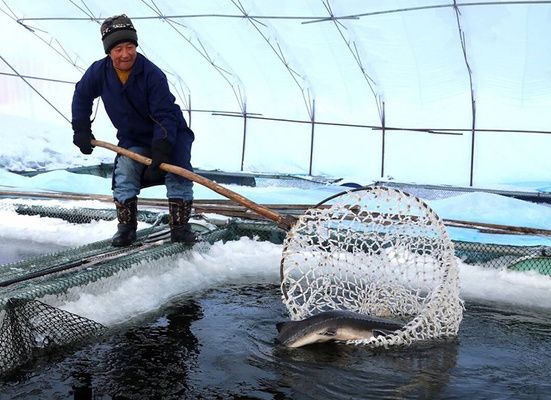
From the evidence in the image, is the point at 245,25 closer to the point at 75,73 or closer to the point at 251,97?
the point at 251,97

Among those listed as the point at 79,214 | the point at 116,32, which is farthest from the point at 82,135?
the point at 79,214

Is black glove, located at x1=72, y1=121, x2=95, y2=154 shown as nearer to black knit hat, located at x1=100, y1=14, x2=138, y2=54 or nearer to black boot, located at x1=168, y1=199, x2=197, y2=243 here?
black knit hat, located at x1=100, y1=14, x2=138, y2=54

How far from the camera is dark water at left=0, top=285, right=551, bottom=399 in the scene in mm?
2678

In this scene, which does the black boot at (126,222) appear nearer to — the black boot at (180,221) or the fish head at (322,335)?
the black boot at (180,221)

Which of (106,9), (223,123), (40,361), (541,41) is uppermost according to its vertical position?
(106,9)

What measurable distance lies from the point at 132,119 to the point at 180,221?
859 millimetres

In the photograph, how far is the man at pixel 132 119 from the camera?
4.14 meters

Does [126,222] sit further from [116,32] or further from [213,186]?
[116,32]

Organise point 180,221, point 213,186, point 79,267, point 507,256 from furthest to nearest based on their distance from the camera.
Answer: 1. point 507,256
2. point 180,221
3. point 213,186
4. point 79,267

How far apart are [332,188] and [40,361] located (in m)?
10.8

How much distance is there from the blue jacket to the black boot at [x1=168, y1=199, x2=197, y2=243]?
337mm

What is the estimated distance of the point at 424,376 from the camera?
115 inches

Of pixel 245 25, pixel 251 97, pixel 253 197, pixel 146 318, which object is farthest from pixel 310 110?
pixel 146 318

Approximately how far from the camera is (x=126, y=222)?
4.58 m
